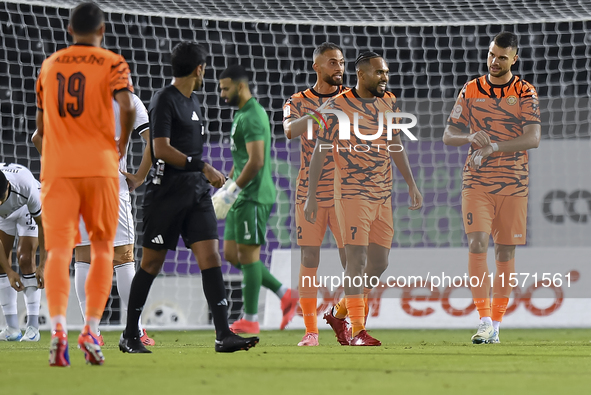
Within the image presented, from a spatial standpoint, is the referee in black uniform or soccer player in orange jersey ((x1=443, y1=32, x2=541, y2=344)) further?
soccer player in orange jersey ((x1=443, y1=32, x2=541, y2=344))

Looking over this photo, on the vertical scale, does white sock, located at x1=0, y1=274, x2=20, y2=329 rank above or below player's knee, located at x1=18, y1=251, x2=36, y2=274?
below

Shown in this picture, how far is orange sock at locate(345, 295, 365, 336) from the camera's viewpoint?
19.9 feet

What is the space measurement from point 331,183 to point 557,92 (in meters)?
7.62

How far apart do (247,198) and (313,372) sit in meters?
2.98

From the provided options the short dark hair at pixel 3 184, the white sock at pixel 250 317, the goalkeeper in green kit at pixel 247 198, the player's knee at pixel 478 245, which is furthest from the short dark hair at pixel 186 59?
the player's knee at pixel 478 245

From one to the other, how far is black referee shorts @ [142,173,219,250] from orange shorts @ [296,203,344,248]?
1647 millimetres

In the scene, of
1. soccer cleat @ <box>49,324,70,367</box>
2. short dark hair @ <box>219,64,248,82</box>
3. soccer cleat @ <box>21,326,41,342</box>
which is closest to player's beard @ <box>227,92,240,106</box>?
short dark hair @ <box>219,64,248,82</box>

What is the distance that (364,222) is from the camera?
6.20 meters

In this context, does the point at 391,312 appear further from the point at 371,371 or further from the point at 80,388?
the point at 80,388

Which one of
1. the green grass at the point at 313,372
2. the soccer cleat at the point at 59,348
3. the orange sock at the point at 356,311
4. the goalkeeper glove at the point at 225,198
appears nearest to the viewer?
the green grass at the point at 313,372

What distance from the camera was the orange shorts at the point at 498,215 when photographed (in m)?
6.57

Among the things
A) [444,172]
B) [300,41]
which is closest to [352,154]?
[444,172]

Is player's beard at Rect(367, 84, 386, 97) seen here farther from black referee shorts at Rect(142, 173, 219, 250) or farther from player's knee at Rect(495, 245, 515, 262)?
black referee shorts at Rect(142, 173, 219, 250)

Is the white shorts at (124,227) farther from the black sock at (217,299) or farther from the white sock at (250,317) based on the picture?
the black sock at (217,299)
